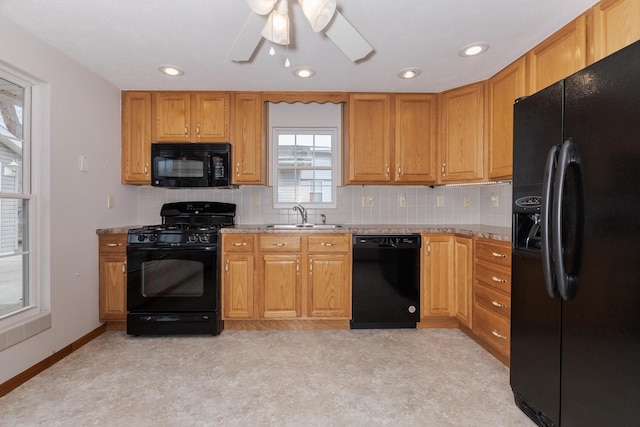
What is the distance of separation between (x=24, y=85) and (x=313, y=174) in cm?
240

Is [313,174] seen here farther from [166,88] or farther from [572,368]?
[572,368]

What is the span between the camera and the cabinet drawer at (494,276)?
2117 millimetres

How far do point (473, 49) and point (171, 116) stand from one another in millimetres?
2644

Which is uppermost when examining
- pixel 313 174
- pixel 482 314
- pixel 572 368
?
pixel 313 174

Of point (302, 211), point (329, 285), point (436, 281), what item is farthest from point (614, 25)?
point (302, 211)

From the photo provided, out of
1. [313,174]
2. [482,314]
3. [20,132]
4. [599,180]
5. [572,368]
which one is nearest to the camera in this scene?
[599,180]

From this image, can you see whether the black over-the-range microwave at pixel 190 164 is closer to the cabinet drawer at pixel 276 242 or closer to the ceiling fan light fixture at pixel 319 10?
the cabinet drawer at pixel 276 242

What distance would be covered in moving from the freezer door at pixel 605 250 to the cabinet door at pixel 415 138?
5.79 feet

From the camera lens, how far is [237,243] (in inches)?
109

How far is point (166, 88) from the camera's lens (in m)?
2.92

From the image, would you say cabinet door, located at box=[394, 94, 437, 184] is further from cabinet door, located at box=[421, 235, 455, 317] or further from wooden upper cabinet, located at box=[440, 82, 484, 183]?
cabinet door, located at box=[421, 235, 455, 317]

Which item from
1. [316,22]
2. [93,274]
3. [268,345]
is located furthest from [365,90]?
[93,274]

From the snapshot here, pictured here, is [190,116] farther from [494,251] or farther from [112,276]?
[494,251]

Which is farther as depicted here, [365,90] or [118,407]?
[365,90]
